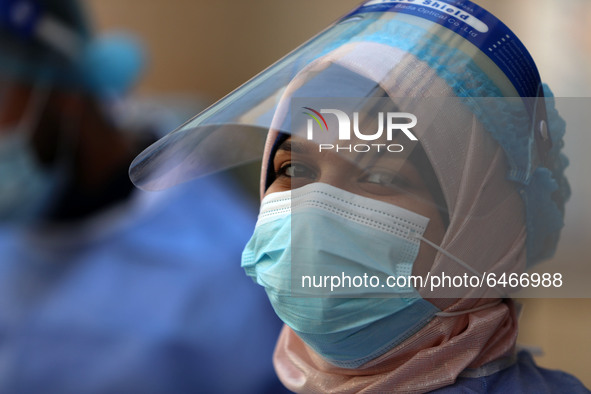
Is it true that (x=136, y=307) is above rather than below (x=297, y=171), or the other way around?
below

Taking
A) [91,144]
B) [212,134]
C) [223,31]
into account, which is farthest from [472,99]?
[223,31]

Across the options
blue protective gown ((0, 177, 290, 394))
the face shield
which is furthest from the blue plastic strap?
blue protective gown ((0, 177, 290, 394))

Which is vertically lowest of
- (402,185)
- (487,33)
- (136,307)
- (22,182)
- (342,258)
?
(136,307)

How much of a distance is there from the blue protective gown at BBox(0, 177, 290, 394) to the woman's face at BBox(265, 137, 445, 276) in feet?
5.03

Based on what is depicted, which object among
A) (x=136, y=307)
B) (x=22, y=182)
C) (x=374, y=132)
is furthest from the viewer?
(x=22, y=182)

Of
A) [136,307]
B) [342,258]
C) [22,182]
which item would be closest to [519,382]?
[342,258]

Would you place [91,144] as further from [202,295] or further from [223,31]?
[223,31]

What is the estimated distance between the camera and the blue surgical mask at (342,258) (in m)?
0.83

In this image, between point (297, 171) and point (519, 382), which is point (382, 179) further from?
point (519, 382)

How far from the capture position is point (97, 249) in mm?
2602

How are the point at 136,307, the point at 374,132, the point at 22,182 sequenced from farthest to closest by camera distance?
the point at 22,182 < the point at 136,307 < the point at 374,132

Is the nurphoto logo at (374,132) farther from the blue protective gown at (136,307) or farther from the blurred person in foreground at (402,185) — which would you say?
the blue protective gown at (136,307)

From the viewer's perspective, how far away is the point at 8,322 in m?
2.43

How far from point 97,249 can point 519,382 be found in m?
2.08
